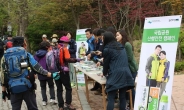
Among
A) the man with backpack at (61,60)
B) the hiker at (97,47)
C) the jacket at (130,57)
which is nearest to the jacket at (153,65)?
the jacket at (130,57)

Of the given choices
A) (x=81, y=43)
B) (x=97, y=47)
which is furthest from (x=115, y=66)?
(x=81, y=43)

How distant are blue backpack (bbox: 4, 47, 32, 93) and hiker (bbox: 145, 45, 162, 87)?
6.12 ft

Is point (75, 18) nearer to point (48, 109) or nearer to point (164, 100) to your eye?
point (48, 109)

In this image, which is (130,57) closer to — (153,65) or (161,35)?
(153,65)

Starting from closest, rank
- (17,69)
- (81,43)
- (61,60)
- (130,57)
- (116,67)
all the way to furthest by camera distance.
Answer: (17,69) → (116,67) → (130,57) → (61,60) → (81,43)

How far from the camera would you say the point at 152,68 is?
13.6 feet

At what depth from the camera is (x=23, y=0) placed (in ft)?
65.5

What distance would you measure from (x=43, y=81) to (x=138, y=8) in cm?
972

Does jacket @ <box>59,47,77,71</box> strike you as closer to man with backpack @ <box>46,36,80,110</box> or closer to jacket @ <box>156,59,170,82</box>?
man with backpack @ <box>46,36,80,110</box>

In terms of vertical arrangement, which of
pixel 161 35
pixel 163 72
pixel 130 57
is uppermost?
pixel 161 35

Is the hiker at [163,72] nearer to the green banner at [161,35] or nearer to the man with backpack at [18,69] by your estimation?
the green banner at [161,35]

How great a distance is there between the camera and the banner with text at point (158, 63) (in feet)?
12.9

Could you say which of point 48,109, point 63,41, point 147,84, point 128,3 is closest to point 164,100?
point 147,84

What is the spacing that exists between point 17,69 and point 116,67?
1613 mm
